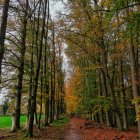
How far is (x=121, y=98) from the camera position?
1262 inches

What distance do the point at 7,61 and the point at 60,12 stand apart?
19.9 ft

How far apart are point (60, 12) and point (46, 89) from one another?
11485 mm

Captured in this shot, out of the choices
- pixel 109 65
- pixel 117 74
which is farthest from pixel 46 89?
pixel 117 74

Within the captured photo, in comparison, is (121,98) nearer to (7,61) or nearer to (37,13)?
(37,13)

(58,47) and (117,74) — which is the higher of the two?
(58,47)

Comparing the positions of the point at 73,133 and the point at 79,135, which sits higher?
the point at 73,133

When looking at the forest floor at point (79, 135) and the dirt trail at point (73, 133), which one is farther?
the dirt trail at point (73, 133)

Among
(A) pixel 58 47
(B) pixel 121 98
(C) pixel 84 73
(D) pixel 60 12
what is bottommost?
(B) pixel 121 98

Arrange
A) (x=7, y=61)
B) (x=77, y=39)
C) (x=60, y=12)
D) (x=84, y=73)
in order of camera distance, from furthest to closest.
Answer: (x=84, y=73)
(x=77, y=39)
(x=60, y=12)
(x=7, y=61)

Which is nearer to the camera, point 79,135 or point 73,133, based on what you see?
point 79,135

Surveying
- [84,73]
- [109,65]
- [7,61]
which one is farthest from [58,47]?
[7,61]

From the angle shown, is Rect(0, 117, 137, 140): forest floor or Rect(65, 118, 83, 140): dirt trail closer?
A: Rect(0, 117, 137, 140): forest floor

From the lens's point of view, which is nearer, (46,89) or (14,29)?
(14,29)

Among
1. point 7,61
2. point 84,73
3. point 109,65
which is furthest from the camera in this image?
point 84,73
